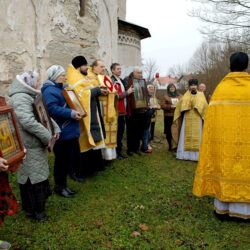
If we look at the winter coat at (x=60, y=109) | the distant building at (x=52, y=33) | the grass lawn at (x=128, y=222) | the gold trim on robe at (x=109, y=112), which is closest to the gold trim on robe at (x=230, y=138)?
the grass lawn at (x=128, y=222)

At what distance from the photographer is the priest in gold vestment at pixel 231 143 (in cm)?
400

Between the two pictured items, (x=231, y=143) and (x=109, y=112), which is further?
(x=109, y=112)

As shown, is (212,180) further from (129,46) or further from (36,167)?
(129,46)

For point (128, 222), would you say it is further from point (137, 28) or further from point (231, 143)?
point (137, 28)

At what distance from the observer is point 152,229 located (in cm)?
402

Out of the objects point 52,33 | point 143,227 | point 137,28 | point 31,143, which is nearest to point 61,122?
point 31,143

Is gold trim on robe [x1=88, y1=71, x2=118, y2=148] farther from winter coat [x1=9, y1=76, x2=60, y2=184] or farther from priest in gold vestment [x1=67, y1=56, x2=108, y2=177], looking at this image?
winter coat [x1=9, y1=76, x2=60, y2=184]

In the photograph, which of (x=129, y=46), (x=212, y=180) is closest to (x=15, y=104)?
(x=212, y=180)

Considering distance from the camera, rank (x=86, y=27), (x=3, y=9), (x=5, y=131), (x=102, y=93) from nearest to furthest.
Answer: (x=5, y=131) → (x=102, y=93) → (x=3, y=9) → (x=86, y=27)

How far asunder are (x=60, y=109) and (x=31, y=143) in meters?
0.90

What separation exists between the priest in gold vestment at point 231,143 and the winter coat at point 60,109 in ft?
6.72

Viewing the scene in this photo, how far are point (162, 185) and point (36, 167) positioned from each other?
2701mm

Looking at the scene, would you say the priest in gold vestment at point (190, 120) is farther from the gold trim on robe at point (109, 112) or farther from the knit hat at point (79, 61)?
the knit hat at point (79, 61)

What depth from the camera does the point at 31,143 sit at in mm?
3916
